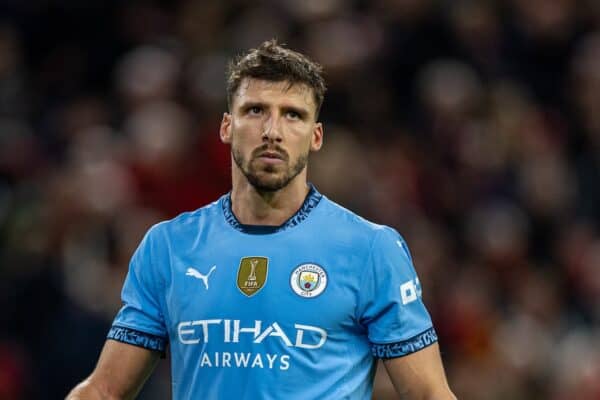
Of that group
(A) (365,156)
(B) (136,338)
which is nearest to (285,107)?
(B) (136,338)

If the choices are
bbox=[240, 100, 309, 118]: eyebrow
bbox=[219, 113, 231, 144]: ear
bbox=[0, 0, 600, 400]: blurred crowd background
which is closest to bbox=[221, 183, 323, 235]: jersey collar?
bbox=[219, 113, 231, 144]: ear

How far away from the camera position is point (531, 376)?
1015 cm

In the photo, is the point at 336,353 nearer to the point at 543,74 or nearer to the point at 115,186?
the point at 115,186

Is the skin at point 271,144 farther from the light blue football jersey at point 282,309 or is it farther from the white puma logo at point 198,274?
the white puma logo at point 198,274

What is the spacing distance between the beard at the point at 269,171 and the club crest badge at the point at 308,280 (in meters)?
0.35

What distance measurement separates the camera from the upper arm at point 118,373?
5395 millimetres

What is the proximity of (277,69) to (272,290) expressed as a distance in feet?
2.94

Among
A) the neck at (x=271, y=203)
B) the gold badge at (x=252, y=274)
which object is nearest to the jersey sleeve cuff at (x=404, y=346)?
the gold badge at (x=252, y=274)

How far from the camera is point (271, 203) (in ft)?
18.0

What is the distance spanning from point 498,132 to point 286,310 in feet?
21.4

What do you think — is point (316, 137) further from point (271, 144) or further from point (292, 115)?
point (271, 144)

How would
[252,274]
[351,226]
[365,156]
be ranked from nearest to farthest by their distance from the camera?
[252,274]
[351,226]
[365,156]

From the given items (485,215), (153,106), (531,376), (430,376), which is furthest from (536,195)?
(430,376)

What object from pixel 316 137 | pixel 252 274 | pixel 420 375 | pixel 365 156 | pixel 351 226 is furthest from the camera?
pixel 365 156
